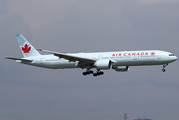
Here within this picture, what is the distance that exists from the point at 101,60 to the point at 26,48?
19.0 m

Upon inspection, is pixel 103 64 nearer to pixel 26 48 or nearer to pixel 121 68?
pixel 121 68

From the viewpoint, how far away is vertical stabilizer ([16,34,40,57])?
7807 centimetres

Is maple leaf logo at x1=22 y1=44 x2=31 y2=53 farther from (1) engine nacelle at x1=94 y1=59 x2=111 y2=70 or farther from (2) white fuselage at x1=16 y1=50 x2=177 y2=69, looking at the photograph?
(1) engine nacelle at x1=94 y1=59 x2=111 y2=70

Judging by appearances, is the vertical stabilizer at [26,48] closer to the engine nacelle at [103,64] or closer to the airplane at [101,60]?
the airplane at [101,60]

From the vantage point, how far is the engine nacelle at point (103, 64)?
6731 centimetres

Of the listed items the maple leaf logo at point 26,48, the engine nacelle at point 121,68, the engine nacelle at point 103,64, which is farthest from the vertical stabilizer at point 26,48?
the engine nacelle at point 121,68

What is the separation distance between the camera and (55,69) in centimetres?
7438

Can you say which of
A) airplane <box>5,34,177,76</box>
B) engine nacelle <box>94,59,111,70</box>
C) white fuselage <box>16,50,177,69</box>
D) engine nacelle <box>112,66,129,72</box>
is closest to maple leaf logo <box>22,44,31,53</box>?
airplane <box>5,34,177,76</box>

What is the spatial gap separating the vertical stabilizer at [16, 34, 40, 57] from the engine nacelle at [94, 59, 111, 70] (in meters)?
15.6

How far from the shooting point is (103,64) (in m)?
67.4

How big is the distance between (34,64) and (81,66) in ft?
35.0

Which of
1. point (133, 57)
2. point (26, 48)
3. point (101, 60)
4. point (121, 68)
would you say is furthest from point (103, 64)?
point (26, 48)

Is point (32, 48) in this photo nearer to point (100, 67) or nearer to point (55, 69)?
point (55, 69)

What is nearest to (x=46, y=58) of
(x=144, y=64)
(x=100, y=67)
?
Result: (x=100, y=67)
